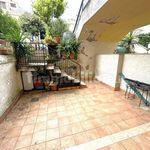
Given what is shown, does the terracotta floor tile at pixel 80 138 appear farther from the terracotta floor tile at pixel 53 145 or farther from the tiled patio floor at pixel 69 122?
the terracotta floor tile at pixel 53 145

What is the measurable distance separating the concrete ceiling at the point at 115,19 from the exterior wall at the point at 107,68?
4.03 ft

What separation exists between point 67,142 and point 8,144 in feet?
3.33

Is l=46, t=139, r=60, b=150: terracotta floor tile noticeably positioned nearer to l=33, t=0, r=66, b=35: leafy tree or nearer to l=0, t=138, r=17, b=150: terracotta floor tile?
l=0, t=138, r=17, b=150: terracotta floor tile

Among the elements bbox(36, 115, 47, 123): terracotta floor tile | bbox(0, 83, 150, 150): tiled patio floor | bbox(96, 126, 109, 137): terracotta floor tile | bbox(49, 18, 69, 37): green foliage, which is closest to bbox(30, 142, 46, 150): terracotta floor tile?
bbox(0, 83, 150, 150): tiled patio floor

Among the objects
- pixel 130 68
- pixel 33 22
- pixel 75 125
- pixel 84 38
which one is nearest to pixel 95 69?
pixel 84 38

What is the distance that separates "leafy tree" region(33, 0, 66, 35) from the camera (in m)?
6.56

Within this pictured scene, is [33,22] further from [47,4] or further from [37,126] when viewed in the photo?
[37,126]

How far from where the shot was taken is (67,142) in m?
1.89

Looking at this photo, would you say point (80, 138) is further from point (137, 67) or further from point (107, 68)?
point (107, 68)

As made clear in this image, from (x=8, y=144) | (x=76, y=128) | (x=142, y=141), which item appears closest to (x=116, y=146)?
(x=142, y=141)

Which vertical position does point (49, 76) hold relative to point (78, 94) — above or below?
above

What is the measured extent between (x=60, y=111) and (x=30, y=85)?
209 centimetres

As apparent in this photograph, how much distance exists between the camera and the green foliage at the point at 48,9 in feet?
21.5

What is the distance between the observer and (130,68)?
152 inches
